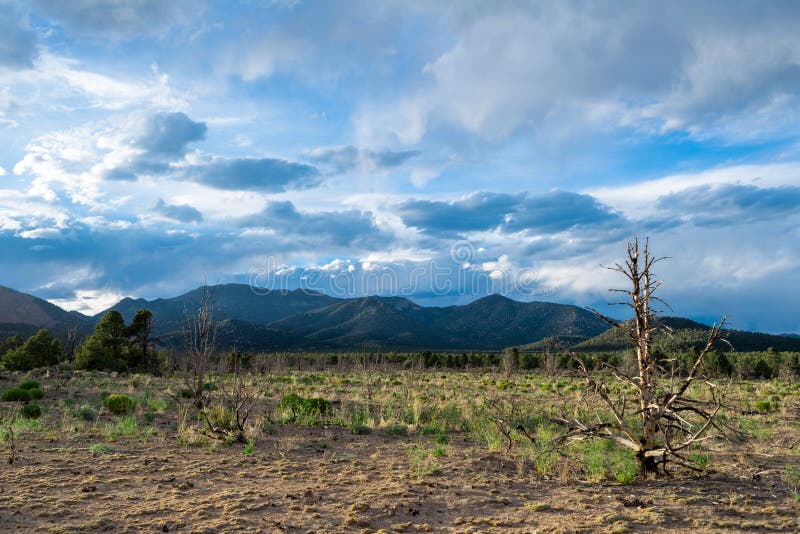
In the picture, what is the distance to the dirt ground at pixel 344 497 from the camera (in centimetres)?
692

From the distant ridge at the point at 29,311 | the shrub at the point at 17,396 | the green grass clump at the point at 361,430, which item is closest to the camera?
the green grass clump at the point at 361,430

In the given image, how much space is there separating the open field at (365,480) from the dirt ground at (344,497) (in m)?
0.03

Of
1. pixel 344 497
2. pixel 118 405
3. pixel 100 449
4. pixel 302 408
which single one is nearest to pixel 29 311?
pixel 118 405

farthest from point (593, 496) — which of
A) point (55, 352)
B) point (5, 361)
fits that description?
point (55, 352)

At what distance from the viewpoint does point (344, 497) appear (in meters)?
8.11

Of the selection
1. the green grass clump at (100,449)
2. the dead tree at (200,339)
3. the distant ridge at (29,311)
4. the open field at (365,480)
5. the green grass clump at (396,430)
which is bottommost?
the green grass clump at (396,430)

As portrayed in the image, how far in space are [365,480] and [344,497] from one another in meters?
1.03

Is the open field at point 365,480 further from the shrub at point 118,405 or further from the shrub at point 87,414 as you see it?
the shrub at point 118,405

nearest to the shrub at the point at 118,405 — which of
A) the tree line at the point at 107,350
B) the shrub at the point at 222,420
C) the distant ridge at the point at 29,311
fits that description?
the shrub at the point at 222,420

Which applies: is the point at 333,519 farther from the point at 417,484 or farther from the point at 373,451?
the point at 373,451

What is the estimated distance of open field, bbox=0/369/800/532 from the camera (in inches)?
278

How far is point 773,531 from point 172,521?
26.0 feet

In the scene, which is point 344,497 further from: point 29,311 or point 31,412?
point 29,311

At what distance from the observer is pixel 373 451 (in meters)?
11.6
